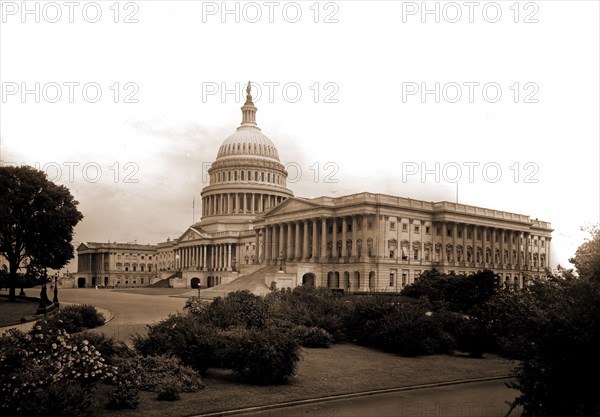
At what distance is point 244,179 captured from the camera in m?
132

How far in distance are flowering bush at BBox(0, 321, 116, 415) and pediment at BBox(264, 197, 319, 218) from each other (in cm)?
7089

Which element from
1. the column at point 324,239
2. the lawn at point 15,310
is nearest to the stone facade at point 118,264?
the column at point 324,239

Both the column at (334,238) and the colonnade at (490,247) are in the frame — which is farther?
the colonnade at (490,247)

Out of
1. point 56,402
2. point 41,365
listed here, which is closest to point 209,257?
point 41,365

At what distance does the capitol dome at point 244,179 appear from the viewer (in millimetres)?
131000

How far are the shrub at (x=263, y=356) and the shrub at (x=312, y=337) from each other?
6544 millimetres

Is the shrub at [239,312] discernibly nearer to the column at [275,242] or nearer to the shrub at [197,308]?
the shrub at [197,308]

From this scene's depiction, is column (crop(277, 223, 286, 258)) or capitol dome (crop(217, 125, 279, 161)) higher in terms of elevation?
capitol dome (crop(217, 125, 279, 161))

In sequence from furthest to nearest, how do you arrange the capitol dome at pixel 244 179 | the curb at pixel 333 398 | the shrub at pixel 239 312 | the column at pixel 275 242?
1. the capitol dome at pixel 244 179
2. the column at pixel 275 242
3. the shrub at pixel 239 312
4. the curb at pixel 333 398

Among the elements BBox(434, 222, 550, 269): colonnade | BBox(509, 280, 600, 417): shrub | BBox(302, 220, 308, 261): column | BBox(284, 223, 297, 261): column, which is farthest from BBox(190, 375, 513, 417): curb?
BBox(284, 223, 297, 261): column

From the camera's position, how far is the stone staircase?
237ft

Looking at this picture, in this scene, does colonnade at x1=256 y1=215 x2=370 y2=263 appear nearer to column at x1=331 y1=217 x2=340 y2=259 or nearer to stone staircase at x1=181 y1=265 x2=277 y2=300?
column at x1=331 y1=217 x2=340 y2=259

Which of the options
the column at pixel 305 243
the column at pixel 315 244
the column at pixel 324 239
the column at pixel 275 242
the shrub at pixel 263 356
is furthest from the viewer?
the column at pixel 275 242

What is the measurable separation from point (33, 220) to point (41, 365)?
4120cm
